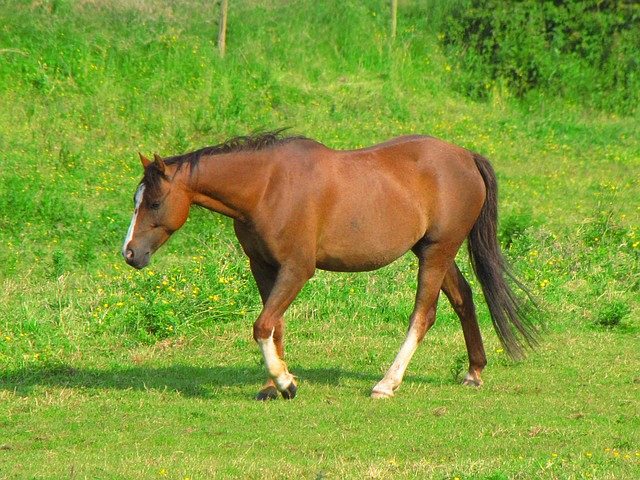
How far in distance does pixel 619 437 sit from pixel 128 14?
13601 mm

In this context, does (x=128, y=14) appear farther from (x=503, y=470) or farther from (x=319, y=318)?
(x=503, y=470)

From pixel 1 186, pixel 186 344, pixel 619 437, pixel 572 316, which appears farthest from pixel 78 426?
pixel 1 186

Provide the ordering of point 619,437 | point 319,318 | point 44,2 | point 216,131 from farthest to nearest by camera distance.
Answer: point 44,2 < point 216,131 < point 319,318 < point 619,437

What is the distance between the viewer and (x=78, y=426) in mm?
7609

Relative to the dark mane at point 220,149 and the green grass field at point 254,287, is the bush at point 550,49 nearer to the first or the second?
the green grass field at point 254,287

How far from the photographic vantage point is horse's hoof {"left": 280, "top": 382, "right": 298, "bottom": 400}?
27.3ft

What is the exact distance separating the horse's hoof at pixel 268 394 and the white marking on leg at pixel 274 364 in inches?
7.2

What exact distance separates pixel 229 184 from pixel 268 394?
1.53 meters

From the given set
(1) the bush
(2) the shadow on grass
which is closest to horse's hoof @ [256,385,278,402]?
(2) the shadow on grass

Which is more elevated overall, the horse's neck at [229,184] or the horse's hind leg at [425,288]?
the horse's neck at [229,184]

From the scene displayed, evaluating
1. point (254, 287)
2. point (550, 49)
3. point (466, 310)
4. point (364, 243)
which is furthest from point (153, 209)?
point (550, 49)

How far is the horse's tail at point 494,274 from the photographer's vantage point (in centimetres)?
910

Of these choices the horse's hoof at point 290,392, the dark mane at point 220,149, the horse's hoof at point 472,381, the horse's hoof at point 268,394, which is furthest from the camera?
the horse's hoof at point 472,381

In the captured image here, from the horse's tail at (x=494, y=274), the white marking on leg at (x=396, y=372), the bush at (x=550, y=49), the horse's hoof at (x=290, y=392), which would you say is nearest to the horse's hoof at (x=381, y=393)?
the white marking on leg at (x=396, y=372)
